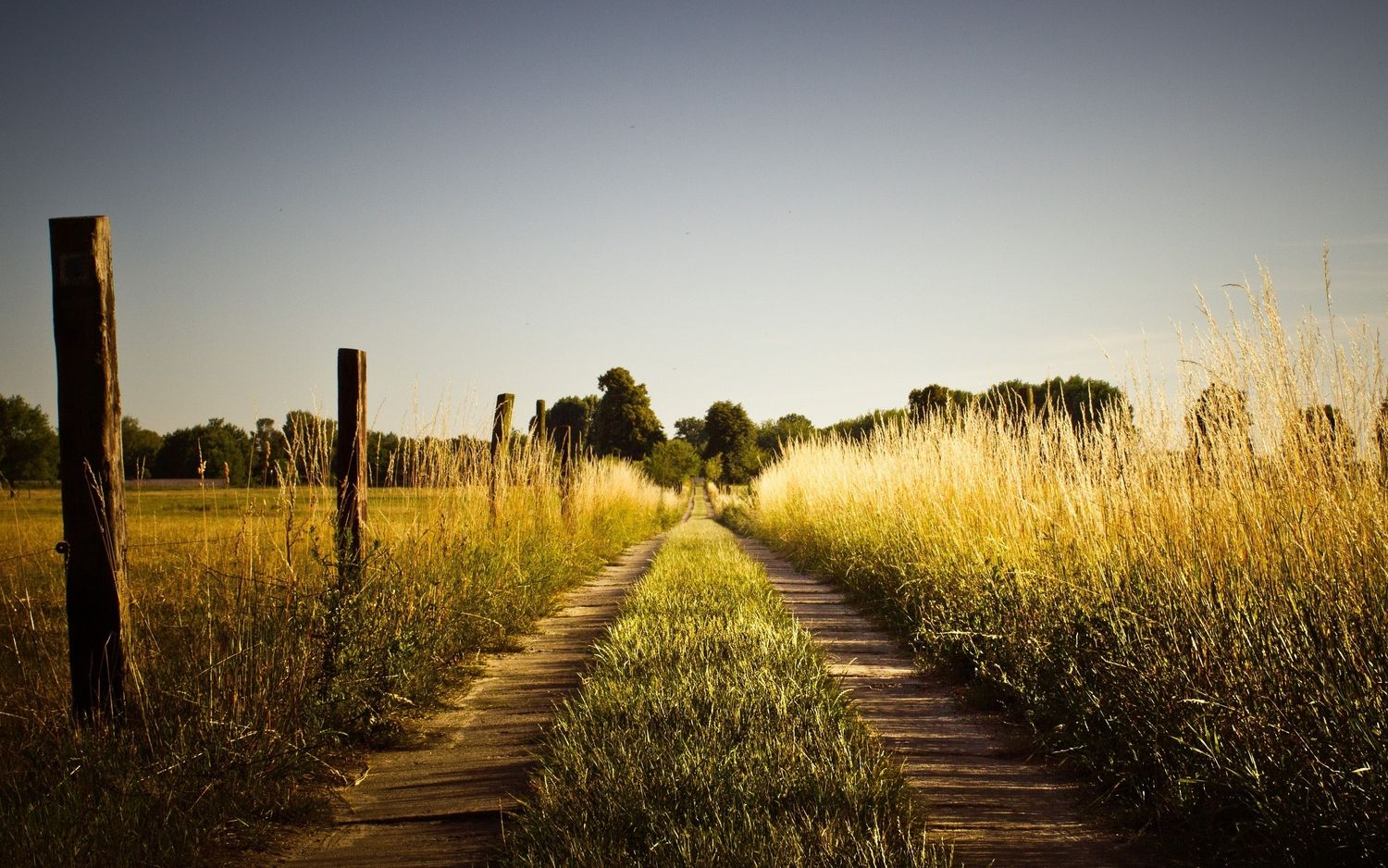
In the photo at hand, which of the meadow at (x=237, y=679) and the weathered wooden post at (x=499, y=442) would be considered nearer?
the meadow at (x=237, y=679)

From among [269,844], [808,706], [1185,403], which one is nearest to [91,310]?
[269,844]

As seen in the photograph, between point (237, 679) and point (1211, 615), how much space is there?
3.52 m

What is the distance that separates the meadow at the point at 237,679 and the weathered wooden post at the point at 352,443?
115 mm

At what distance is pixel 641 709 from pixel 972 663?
2074 mm

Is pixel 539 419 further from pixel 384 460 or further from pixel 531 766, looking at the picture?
pixel 531 766

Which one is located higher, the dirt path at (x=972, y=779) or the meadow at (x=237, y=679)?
the meadow at (x=237, y=679)

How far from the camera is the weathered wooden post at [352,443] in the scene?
3760 millimetres

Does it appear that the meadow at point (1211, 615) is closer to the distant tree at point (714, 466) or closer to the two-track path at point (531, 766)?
the two-track path at point (531, 766)

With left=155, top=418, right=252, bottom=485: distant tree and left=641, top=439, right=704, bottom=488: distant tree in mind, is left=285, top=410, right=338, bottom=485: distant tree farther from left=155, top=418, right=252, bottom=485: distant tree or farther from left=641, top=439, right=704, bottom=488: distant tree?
left=641, top=439, right=704, bottom=488: distant tree

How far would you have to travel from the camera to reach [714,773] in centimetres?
229

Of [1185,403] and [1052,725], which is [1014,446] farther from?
[1052,725]

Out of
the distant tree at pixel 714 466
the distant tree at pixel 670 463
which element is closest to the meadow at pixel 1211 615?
the distant tree at pixel 670 463

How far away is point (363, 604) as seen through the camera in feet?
11.4

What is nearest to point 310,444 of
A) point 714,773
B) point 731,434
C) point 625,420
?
point 714,773
